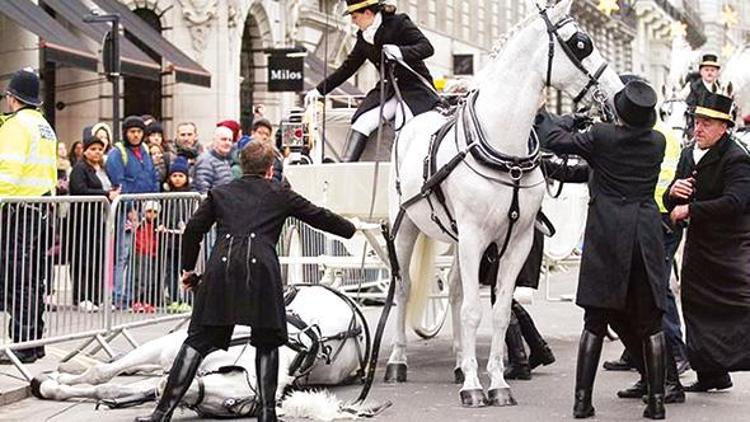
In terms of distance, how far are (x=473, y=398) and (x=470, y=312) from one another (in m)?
0.56

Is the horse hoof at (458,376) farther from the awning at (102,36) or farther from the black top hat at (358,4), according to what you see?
the awning at (102,36)

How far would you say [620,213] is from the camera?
356 inches

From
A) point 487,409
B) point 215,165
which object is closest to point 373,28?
point 487,409

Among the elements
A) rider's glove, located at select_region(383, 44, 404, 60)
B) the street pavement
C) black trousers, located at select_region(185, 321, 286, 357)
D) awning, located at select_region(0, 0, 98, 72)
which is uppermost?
awning, located at select_region(0, 0, 98, 72)

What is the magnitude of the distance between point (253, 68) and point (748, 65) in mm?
23109

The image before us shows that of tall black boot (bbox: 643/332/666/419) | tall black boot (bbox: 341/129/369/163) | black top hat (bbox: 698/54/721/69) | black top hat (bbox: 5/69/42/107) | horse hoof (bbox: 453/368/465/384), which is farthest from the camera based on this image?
black top hat (bbox: 698/54/721/69)

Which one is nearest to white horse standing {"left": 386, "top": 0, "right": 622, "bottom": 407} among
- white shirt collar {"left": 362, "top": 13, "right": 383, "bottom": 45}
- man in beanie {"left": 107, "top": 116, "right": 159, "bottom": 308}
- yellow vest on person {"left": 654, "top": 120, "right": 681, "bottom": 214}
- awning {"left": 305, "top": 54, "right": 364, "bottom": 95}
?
white shirt collar {"left": 362, "top": 13, "right": 383, "bottom": 45}

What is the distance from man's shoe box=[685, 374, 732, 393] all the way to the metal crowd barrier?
4104 millimetres

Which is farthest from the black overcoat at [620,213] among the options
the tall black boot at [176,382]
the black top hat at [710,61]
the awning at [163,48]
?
the awning at [163,48]

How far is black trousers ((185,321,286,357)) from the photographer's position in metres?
8.57

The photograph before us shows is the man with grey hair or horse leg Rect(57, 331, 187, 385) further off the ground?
the man with grey hair

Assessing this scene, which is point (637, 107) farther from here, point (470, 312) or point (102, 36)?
point (102, 36)

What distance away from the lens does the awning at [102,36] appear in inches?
941

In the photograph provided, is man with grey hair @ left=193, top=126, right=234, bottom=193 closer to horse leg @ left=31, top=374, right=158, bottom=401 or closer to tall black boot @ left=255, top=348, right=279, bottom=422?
horse leg @ left=31, top=374, right=158, bottom=401
